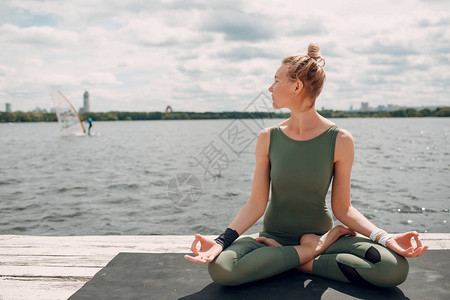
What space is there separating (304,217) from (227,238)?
60 cm

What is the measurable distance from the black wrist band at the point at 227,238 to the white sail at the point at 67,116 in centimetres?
3338

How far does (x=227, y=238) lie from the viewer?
8.89 feet

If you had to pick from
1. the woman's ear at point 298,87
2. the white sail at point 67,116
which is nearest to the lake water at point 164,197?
the woman's ear at point 298,87

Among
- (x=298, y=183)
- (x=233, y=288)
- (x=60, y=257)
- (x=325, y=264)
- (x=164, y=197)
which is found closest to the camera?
(x=233, y=288)

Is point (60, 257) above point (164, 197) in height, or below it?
above

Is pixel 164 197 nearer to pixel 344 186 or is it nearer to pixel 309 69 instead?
pixel 344 186

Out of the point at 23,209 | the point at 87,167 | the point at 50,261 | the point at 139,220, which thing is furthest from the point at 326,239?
the point at 87,167

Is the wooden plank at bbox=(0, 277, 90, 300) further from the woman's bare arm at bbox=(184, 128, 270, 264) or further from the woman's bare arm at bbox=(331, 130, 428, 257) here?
the woman's bare arm at bbox=(331, 130, 428, 257)

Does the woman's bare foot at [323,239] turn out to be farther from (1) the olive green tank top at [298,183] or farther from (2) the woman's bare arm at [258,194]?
(2) the woman's bare arm at [258,194]

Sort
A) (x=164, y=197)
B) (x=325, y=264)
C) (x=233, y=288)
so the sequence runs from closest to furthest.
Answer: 1. (x=233, y=288)
2. (x=325, y=264)
3. (x=164, y=197)

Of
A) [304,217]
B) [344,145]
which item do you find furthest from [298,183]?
[344,145]

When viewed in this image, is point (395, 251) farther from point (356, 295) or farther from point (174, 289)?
point (174, 289)

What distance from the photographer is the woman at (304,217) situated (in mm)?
2549

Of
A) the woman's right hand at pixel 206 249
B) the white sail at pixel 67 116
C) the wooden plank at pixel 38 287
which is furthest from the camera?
the white sail at pixel 67 116
